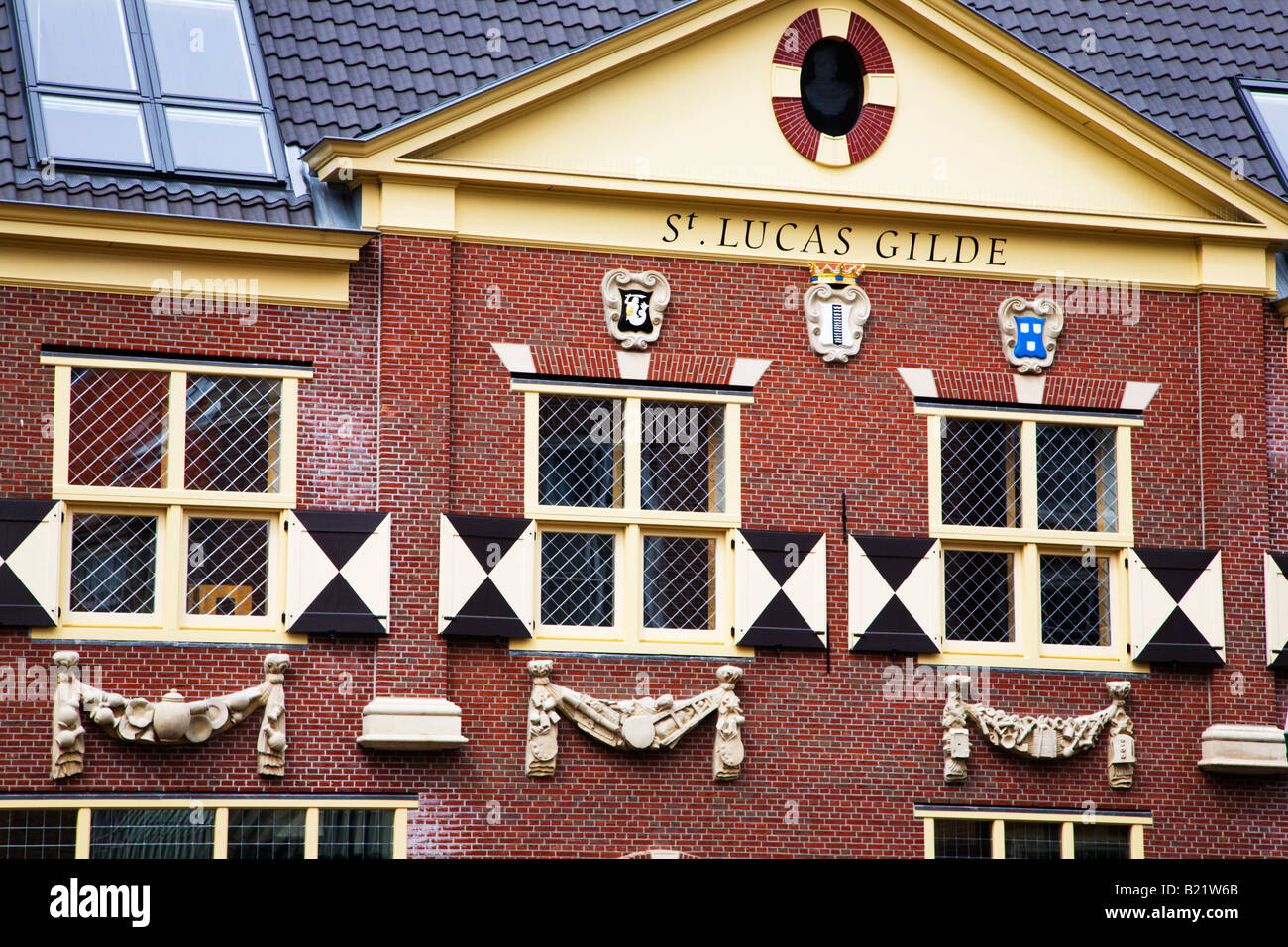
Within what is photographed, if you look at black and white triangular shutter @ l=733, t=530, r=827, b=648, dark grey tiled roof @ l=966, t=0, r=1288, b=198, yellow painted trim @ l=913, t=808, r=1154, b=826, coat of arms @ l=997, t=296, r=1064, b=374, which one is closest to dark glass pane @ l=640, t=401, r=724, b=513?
black and white triangular shutter @ l=733, t=530, r=827, b=648

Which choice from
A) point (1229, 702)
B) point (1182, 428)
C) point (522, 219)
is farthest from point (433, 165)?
point (1229, 702)

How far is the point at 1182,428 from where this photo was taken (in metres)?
17.6

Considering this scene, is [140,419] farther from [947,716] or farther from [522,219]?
[947,716]

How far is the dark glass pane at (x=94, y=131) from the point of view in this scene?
1584 centimetres

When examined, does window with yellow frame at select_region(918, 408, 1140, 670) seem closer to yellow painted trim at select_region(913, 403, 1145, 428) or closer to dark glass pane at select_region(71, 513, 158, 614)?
yellow painted trim at select_region(913, 403, 1145, 428)

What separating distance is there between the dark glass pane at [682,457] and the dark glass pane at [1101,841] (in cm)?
436

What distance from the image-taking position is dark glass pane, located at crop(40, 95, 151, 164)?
52.0 ft

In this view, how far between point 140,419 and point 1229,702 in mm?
9917

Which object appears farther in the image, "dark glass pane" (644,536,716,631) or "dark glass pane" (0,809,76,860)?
"dark glass pane" (644,536,716,631)

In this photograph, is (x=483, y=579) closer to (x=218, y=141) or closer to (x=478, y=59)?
(x=218, y=141)

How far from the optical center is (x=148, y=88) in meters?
16.5

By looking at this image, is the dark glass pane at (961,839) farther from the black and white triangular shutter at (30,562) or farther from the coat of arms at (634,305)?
the black and white triangular shutter at (30,562)

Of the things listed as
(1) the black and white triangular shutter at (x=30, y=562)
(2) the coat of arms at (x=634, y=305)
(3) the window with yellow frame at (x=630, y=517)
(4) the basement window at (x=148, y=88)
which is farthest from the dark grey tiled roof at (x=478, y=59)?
(3) the window with yellow frame at (x=630, y=517)

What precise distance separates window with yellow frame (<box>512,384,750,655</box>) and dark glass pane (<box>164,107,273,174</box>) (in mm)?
3071
